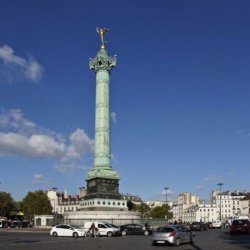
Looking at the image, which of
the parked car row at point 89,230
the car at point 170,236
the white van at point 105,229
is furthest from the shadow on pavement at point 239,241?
the parked car row at point 89,230

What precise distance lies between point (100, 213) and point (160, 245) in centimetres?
2877

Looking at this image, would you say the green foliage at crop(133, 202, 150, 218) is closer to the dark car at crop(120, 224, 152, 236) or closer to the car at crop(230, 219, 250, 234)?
the dark car at crop(120, 224, 152, 236)

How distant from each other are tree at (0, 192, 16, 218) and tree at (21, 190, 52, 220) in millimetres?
3519

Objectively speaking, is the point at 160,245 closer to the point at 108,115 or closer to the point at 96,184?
the point at 96,184

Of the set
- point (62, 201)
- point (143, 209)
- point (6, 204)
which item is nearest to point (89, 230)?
point (6, 204)

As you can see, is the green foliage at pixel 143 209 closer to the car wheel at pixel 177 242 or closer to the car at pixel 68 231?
the car at pixel 68 231

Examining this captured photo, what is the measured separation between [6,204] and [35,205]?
6.99 meters

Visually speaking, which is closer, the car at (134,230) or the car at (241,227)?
the car at (241,227)

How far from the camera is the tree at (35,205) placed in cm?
11550

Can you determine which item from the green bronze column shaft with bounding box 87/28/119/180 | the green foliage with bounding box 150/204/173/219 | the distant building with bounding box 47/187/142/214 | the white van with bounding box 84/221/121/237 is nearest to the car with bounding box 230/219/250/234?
the white van with bounding box 84/221/121/237

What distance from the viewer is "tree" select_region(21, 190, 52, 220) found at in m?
116

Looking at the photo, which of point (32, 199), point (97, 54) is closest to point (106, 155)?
point (97, 54)

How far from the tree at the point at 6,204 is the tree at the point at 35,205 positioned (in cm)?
352

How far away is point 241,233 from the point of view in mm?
45906
